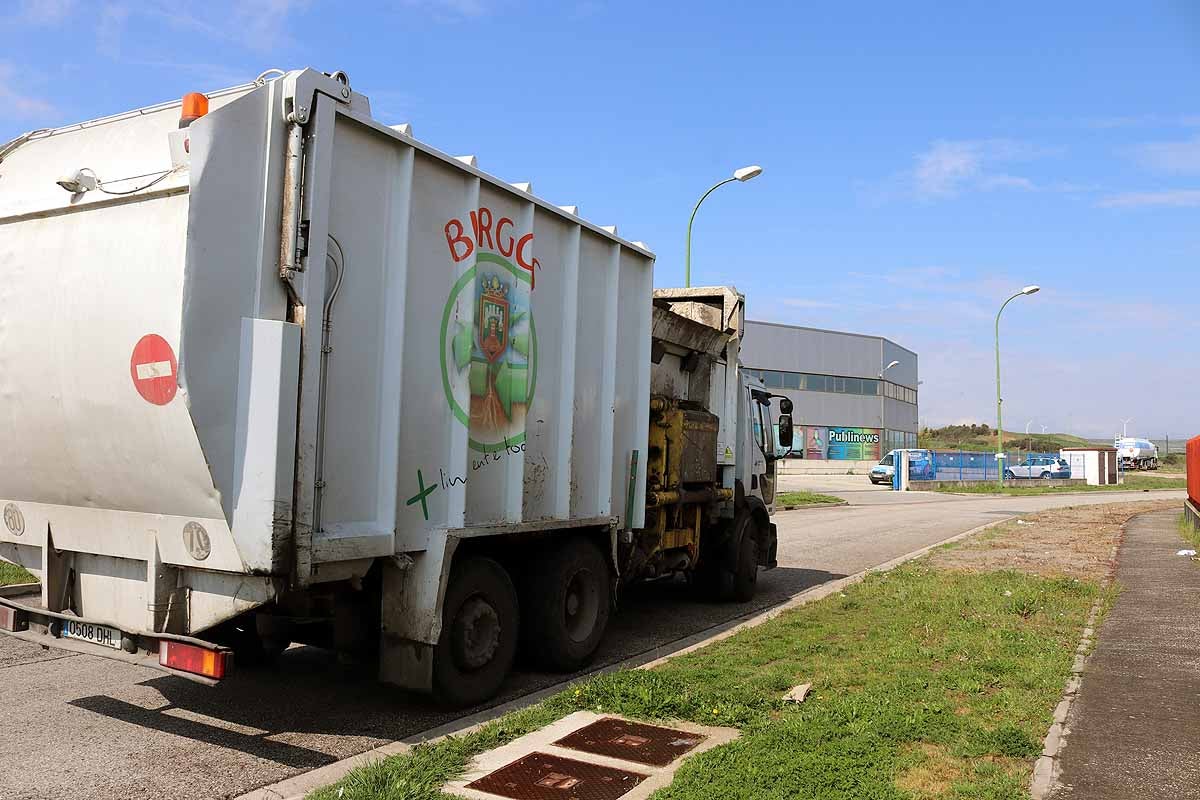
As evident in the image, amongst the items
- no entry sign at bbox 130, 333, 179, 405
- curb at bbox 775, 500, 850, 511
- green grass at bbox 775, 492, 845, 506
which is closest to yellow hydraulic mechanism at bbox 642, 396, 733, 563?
no entry sign at bbox 130, 333, 179, 405

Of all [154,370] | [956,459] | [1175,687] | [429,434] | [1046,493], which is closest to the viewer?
[154,370]

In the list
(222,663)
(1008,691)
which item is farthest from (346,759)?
(1008,691)

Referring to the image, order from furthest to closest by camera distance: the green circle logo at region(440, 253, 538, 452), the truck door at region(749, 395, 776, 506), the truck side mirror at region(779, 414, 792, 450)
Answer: the truck side mirror at region(779, 414, 792, 450) → the truck door at region(749, 395, 776, 506) → the green circle logo at region(440, 253, 538, 452)

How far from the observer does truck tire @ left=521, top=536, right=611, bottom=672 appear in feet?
22.8

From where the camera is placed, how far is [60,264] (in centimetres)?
513

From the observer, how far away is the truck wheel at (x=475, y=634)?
19.4 feet

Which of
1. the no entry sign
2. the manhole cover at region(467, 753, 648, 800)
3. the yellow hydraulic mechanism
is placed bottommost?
the manhole cover at region(467, 753, 648, 800)

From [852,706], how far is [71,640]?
4462 millimetres

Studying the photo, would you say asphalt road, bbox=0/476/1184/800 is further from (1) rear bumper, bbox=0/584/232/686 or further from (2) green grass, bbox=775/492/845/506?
(2) green grass, bbox=775/492/845/506

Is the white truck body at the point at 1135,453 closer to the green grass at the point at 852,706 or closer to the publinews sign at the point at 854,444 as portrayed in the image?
the publinews sign at the point at 854,444

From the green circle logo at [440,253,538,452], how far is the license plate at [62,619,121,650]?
223cm

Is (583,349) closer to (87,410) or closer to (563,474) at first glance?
(563,474)

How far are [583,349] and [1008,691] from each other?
148 inches

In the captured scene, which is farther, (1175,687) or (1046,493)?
(1046,493)
